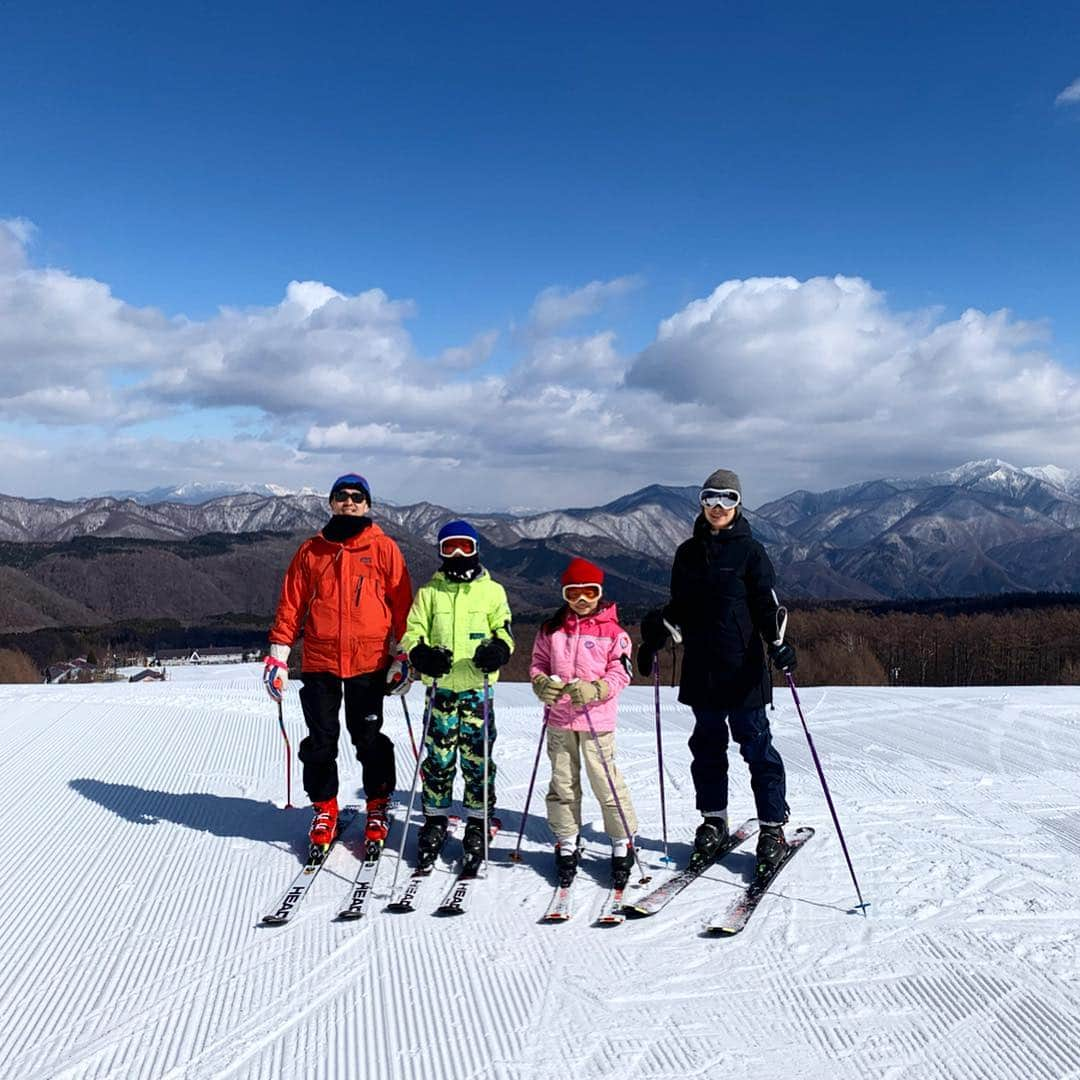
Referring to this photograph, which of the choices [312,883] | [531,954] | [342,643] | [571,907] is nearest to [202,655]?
[342,643]

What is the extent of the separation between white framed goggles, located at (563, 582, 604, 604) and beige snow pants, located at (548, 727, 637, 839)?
842 millimetres

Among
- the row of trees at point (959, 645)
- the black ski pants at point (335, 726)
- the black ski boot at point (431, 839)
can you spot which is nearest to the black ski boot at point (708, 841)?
the black ski boot at point (431, 839)

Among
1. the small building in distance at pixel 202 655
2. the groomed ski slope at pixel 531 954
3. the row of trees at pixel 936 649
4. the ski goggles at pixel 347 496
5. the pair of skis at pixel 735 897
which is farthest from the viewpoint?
the small building in distance at pixel 202 655

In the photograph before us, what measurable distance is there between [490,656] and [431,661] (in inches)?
14.6

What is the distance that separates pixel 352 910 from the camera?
4.47 meters

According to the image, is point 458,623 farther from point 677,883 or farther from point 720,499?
point 677,883

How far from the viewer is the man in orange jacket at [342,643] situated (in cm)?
534

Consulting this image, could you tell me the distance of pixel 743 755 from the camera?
5.24 m

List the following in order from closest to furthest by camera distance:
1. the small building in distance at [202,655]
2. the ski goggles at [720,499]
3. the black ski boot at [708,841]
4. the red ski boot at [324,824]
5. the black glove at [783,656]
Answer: the black glove at [783,656]
the ski goggles at [720,499]
the black ski boot at [708,841]
the red ski boot at [324,824]
the small building in distance at [202,655]

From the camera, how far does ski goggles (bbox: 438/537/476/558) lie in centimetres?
514

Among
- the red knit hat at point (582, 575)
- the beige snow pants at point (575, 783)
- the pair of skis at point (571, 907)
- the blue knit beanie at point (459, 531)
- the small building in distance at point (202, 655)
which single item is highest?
the blue knit beanie at point (459, 531)

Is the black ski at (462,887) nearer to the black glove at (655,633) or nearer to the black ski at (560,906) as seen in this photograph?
the black ski at (560,906)

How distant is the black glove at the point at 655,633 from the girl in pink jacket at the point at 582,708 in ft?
0.91

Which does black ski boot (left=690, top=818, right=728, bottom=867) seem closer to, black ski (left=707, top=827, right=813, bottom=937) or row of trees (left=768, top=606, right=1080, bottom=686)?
black ski (left=707, top=827, right=813, bottom=937)
